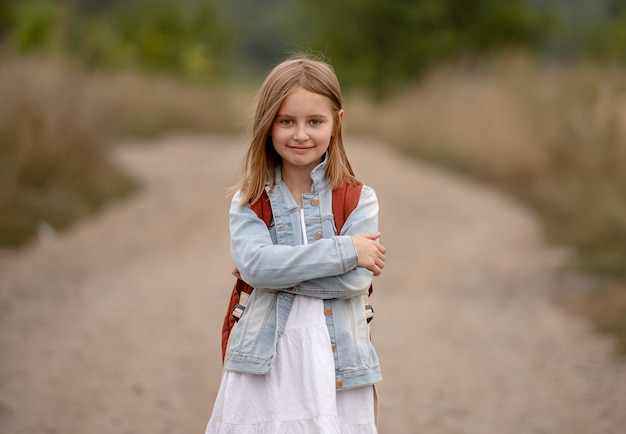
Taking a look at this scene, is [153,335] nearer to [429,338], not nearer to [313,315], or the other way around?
[429,338]

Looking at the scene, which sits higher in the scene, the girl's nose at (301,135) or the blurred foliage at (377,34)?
the blurred foliage at (377,34)

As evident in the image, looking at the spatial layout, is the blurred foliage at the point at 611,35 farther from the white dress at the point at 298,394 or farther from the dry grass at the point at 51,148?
the white dress at the point at 298,394

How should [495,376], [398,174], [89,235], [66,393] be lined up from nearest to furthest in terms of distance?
[66,393] → [495,376] → [89,235] → [398,174]

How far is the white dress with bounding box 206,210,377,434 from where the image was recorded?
115 inches

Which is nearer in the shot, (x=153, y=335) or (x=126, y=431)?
(x=126, y=431)

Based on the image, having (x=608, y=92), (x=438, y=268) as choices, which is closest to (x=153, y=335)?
(x=438, y=268)

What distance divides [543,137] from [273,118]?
11154 millimetres

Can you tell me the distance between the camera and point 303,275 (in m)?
2.90

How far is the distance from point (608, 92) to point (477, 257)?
123 inches

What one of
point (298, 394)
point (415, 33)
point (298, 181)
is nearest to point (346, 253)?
point (298, 181)

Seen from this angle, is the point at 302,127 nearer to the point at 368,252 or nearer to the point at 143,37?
the point at 368,252

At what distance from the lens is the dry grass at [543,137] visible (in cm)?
916

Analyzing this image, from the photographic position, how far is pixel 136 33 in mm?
31188

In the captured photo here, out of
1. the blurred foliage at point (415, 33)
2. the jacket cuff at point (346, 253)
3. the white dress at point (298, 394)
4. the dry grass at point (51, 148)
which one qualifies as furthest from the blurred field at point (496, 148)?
the blurred foliage at point (415, 33)
